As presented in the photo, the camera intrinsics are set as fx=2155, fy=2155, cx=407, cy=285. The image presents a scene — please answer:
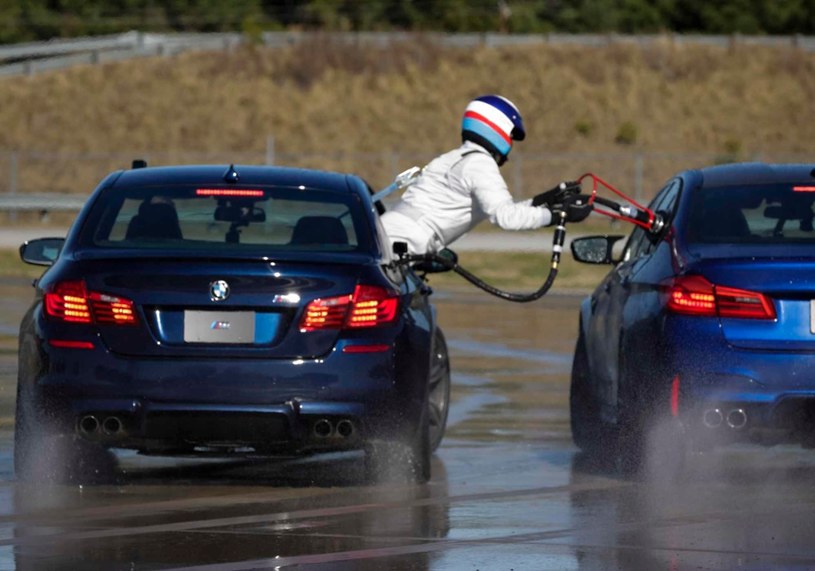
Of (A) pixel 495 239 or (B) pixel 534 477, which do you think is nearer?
(B) pixel 534 477

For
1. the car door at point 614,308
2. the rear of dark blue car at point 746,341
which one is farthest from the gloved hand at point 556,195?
the rear of dark blue car at point 746,341

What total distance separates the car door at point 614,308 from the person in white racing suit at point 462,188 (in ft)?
1.84

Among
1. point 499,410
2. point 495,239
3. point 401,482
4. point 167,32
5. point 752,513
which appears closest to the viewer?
point 752,513

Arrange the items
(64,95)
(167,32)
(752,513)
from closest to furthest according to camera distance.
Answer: (752,513) < (64,95) < (167,32)

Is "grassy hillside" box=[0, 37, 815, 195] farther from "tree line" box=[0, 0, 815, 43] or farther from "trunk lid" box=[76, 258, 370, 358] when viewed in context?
"trunk lid" box=[76, 258, 370, 358]

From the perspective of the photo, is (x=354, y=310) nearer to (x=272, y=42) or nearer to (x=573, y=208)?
(x=573, y=208)

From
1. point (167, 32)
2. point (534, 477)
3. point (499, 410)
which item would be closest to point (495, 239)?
point (499, 410)

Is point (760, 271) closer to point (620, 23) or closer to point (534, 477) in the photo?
point (534, 477)

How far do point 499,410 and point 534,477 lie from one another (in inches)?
125

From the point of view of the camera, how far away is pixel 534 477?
34.6ft

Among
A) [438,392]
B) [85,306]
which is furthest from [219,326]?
[438,392]

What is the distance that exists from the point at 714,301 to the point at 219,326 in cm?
224

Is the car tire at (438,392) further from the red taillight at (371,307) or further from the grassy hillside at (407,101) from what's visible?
the grassy hillside at (407,101)

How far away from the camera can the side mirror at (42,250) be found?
10352 mm
